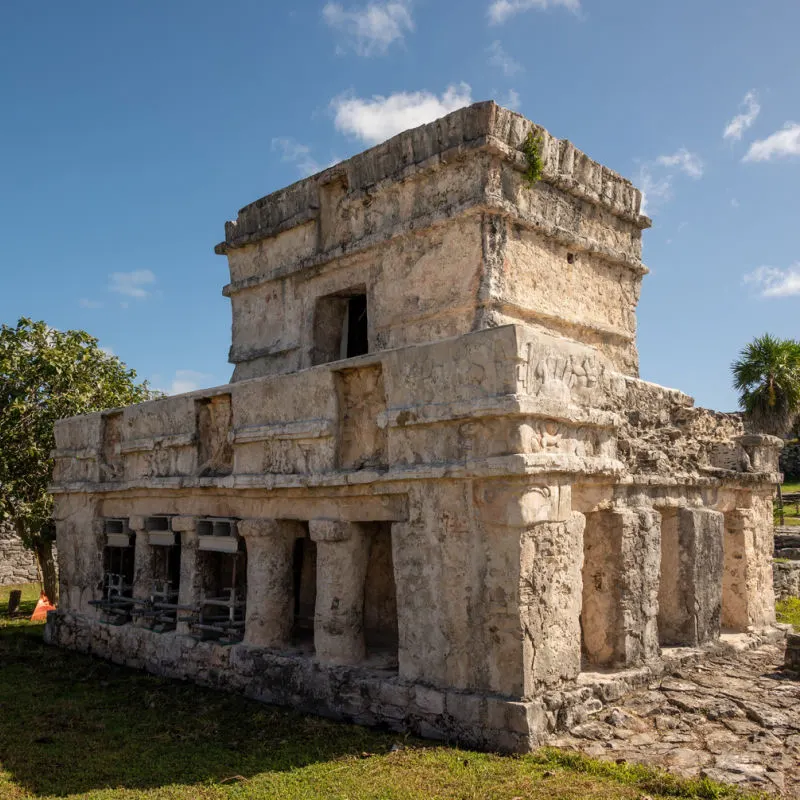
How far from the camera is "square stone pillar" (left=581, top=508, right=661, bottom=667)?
272 inches

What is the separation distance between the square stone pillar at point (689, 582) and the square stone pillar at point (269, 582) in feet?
12.7

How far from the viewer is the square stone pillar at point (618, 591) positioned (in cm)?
690

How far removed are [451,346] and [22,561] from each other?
1762cm

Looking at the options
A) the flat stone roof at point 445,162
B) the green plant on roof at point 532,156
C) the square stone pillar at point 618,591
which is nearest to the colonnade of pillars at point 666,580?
the square stone pillar at point 618,591

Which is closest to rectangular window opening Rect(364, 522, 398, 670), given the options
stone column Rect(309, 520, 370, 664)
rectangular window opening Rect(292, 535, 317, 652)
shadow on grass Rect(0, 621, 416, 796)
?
rectangular window opening Rect(292, 535, 317, 652)

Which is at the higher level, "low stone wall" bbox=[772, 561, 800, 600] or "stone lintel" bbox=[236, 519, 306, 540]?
"stone lintel" bbox=[236, 519, 306, 540]

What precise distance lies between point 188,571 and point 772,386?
58.0 feet

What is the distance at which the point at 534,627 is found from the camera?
5.72 meters

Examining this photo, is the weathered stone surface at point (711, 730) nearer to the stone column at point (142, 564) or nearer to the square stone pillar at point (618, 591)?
the square stone pillar at point (618, 591)

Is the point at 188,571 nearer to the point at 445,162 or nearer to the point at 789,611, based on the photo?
the point at 445,162

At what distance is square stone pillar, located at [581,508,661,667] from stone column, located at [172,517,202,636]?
416 cm

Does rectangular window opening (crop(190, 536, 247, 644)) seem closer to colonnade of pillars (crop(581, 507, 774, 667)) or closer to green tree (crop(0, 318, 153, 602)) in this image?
colonnade of pillars (crop(581, 507, 774, 667))

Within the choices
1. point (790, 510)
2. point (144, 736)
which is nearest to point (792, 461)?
point (790, 510)

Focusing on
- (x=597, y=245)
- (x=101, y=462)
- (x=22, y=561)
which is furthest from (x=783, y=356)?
(x=22, y=561)
